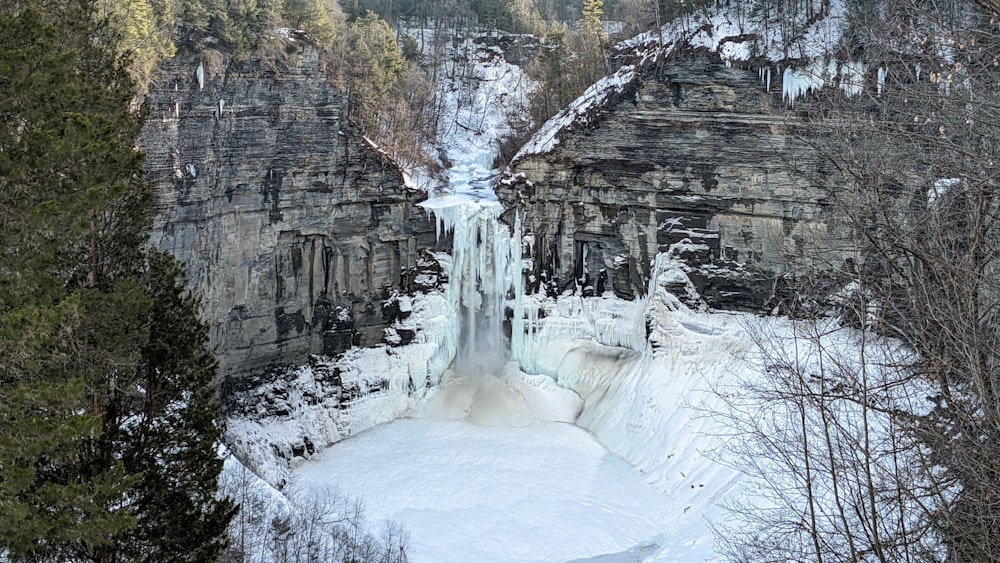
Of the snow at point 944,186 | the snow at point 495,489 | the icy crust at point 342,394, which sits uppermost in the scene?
the snow at point 944,186

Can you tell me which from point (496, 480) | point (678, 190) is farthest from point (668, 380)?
point (496, 480)

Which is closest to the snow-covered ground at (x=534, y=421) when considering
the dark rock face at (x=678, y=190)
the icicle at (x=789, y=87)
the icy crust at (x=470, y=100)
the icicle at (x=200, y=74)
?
the icicle at (x=789, y=87)

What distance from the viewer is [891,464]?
7863 millimetres

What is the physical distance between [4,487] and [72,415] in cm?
76

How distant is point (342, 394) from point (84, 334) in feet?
58.6

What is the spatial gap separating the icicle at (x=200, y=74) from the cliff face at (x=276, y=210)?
30mm

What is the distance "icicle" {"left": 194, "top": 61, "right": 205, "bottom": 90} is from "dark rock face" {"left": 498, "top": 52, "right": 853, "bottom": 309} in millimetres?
9953

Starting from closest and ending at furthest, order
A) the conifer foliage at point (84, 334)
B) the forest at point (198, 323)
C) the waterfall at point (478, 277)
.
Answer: the forest at point (198, 323)
the conifer foliage at point (84, 334)
the waterfall at point (478, 277)

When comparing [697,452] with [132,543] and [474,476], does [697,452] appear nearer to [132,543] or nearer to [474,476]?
[474,476]

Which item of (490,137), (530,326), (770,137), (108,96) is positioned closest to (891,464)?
(108,96)

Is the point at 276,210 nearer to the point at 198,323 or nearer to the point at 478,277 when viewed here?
the point at 478,277

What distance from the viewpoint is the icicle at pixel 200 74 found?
22.2m

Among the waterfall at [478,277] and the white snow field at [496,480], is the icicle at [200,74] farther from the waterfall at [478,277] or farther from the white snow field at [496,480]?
the white snow field at [496,480]

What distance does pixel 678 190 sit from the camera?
24.2m
